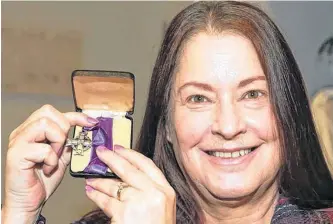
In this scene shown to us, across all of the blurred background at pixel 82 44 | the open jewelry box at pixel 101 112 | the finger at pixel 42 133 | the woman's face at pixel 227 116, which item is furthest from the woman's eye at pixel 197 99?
the blurred background at pixel 82 44

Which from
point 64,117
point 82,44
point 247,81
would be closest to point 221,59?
point 247,81

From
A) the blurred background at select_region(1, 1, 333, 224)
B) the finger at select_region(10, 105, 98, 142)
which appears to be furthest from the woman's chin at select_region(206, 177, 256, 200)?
the blurred background at select_region(1, 1, 333, 224)

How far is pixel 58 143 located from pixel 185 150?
0.22 metres

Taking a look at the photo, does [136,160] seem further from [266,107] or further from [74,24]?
[74,24]

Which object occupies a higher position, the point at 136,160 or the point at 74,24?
the point at 74,24

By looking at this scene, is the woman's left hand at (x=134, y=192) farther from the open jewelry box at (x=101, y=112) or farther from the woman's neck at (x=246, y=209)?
the woman's neck at (x=246, y=209)

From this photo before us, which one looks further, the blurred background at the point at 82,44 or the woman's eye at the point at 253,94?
the blurred background at the point at 82,44

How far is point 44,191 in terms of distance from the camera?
38.7 inches

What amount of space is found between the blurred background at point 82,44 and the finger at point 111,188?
0.76 metres

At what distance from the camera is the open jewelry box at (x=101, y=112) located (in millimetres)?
890

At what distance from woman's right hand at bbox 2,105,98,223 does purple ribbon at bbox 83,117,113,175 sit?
0.01m

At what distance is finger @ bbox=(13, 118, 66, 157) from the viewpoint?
90 cm

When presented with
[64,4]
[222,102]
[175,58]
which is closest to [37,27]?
[64,4]

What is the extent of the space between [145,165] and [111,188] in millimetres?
63
